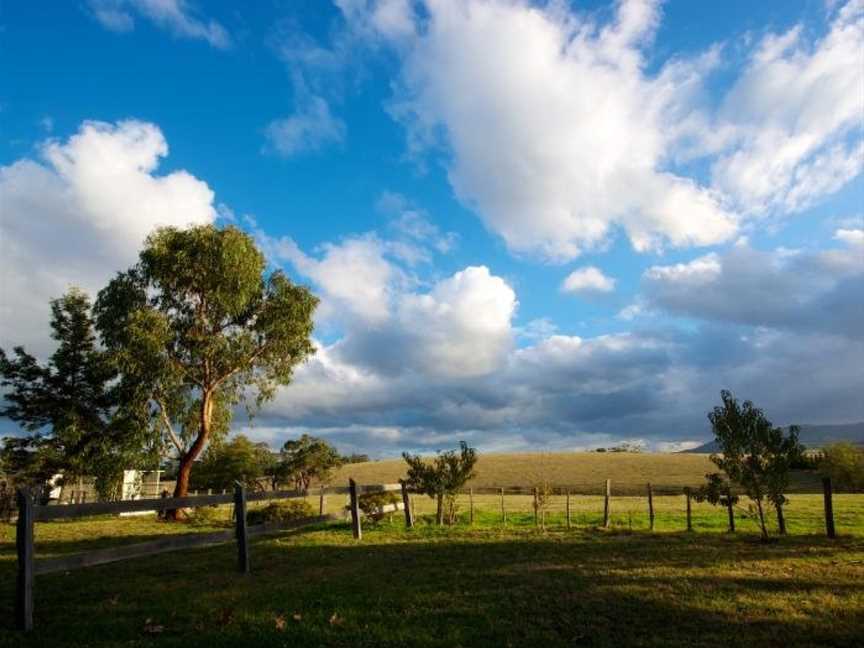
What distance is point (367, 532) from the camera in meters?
19.6

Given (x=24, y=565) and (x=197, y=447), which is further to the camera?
(x=197, y=447)

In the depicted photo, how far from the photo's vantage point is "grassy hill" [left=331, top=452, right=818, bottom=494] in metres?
73.3

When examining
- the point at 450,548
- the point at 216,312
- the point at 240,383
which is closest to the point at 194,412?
the point at 240,383

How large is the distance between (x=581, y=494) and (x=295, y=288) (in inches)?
1563

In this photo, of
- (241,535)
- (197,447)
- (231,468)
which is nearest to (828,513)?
(241,535)

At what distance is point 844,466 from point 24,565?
67.3 meters

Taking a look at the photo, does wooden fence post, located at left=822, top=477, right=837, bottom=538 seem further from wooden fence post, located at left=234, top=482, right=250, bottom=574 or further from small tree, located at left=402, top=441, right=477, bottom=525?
wooden fence post, located at left=234, top=482, right=250, bottom=574

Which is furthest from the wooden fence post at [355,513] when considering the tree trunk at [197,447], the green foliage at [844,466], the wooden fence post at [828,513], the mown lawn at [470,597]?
the green foliage at [844,466]

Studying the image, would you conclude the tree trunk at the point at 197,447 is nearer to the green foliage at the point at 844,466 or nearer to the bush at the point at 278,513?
the bush at the point at 278,513

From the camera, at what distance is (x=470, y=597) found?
929cm

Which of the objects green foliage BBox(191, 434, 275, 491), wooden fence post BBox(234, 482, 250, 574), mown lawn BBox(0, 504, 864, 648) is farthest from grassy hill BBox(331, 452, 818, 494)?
wooden fence post BBox(234, 482, 250, 574)

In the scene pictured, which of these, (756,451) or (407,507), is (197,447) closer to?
(407,507)

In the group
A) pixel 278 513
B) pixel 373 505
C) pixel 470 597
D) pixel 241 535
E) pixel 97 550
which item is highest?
pixel 97 550

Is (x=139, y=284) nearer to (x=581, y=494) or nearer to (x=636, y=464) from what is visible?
(x=581, y=494)
